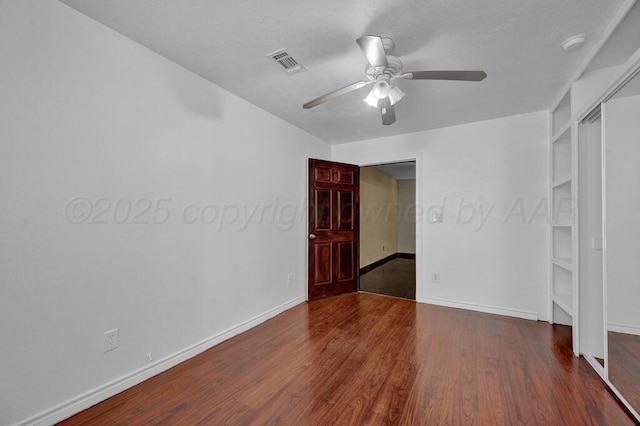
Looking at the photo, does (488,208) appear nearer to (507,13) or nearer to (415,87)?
(415,87)

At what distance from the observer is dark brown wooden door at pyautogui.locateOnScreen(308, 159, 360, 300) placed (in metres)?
3.94

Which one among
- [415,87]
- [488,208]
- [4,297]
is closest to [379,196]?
[488,208]

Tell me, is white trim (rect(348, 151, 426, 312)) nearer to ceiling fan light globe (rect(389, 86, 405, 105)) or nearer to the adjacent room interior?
the adjacent room interior

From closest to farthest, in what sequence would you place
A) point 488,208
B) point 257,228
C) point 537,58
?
point 537,58, point 257,228, point 488,208

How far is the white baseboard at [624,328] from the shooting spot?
1651 millimetres

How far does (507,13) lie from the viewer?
1.64m

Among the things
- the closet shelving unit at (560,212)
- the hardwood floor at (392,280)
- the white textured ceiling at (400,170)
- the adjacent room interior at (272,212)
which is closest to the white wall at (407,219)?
the white textured ceiling at (400,170)

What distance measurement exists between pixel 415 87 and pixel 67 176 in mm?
2853

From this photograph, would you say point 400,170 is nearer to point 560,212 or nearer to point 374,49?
point 560,212

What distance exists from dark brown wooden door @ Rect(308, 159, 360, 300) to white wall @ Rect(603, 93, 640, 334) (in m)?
2.89

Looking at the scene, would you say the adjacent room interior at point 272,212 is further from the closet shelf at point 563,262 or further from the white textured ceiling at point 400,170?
the white textured ceiling at point 400,170

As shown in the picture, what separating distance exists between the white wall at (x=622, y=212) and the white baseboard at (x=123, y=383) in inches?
121

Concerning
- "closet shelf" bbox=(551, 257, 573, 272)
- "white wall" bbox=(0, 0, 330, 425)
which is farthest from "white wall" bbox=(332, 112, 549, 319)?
"white wall" bbox=(0, 0, 330, 425)

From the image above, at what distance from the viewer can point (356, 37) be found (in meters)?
1.84
